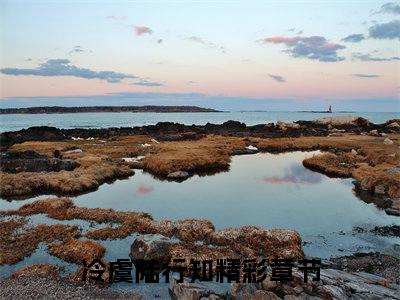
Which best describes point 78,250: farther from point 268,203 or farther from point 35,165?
point 35,165

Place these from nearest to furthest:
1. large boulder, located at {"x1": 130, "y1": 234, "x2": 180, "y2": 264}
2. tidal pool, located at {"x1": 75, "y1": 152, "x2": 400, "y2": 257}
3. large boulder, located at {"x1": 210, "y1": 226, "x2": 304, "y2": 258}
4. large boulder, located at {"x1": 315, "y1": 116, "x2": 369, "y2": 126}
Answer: large boulder, located at {"x1": 130, "y1": 234, "x2": 180, "y2": 264} → large boulder, located at {"x1": 210, "y1": 226, "x2": 304, "y2": 258} → tidal pool, located at {"x1": 75, "y1": 152, "x2": 400, "y2": 257} → large boulder, located at {"x1": 315, "y1": 116, "x2": 369, "y2": 126}

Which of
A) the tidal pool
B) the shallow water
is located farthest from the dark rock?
the shallow water

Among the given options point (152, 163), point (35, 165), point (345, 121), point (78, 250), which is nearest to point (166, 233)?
point (78, 250)

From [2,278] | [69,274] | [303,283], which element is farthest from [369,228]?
[2,278]

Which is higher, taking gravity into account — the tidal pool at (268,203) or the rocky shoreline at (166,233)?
the rocky shoreline at (166,233)

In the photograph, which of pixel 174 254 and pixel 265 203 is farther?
pixel 265 203

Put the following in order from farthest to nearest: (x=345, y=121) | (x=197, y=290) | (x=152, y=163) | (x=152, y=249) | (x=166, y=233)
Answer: (x=345, y=121) < (x=152, y=163) < (x=166, y=233) < (x=152, y=249) < (x=197, y=290)

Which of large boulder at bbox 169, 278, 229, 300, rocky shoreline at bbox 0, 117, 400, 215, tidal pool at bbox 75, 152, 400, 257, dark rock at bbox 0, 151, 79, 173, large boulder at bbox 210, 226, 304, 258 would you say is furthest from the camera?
dark rock at bbox 0, 151, 79, 173

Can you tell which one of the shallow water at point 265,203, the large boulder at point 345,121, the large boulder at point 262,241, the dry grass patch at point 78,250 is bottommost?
the shallow water at point 265,203

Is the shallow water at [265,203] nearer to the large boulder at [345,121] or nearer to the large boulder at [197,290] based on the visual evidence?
the large boulder at [197,290]

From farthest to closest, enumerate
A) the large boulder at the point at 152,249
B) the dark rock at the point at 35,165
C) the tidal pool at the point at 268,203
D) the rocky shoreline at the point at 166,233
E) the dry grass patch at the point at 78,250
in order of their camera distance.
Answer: the dark rock at the point at 35,165, the tidal pool at the point at 268,203, the dry grass patch at the point at 78,250, the large boulder at the point at 152,249, the rocky shoreline at the point at 166,233

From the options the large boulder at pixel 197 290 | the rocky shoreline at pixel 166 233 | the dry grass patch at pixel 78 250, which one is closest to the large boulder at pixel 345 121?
the rocky shoreline at pixel 166 233

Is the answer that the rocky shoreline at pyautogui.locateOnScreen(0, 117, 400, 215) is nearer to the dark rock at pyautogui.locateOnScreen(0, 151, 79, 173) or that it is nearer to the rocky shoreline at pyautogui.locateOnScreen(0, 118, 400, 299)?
the dark rock at pyautogui.locateOnScreen(0, 151, 79, 173)

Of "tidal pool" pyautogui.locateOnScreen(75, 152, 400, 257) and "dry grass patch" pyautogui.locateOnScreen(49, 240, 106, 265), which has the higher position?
"dry grass patch" pyautogui.locateOnScreen(49, 240, 106, 265)
